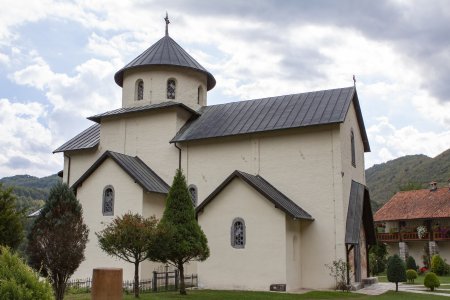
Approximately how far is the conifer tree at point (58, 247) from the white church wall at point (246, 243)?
6965 mm

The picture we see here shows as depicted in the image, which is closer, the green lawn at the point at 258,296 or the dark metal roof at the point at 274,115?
the green lawn at the point at 258,296

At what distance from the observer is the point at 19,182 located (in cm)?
15625

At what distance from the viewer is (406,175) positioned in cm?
8769

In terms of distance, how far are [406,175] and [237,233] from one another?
7511 centimetres

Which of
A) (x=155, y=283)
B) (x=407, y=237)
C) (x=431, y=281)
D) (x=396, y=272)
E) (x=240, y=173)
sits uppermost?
(x=240, y=173)

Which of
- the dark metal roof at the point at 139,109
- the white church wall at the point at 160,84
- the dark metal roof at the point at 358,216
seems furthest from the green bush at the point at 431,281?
the white church wall at the point at 160,84

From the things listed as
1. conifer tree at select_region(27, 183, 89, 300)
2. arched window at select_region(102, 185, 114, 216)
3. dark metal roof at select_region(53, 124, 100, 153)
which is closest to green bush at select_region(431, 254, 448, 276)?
arched window at select_region(102, 185, 114, 216)

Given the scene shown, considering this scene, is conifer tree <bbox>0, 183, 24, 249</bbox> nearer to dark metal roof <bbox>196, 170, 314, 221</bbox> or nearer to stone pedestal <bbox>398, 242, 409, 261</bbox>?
dark metal roof <bbox>196, 170, 314, 221</bbox>

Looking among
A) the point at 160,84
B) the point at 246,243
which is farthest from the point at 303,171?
the point at 160,84

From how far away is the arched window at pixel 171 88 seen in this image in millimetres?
Result: 27609

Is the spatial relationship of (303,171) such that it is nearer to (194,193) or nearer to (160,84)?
(194,193)

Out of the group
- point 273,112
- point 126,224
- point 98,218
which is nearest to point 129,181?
point 98,218

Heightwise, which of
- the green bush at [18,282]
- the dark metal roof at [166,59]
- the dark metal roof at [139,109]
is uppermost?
the dark metal roof at [166,59]

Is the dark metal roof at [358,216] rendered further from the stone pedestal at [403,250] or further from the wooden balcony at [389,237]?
the wooden balcony at [389,237]
